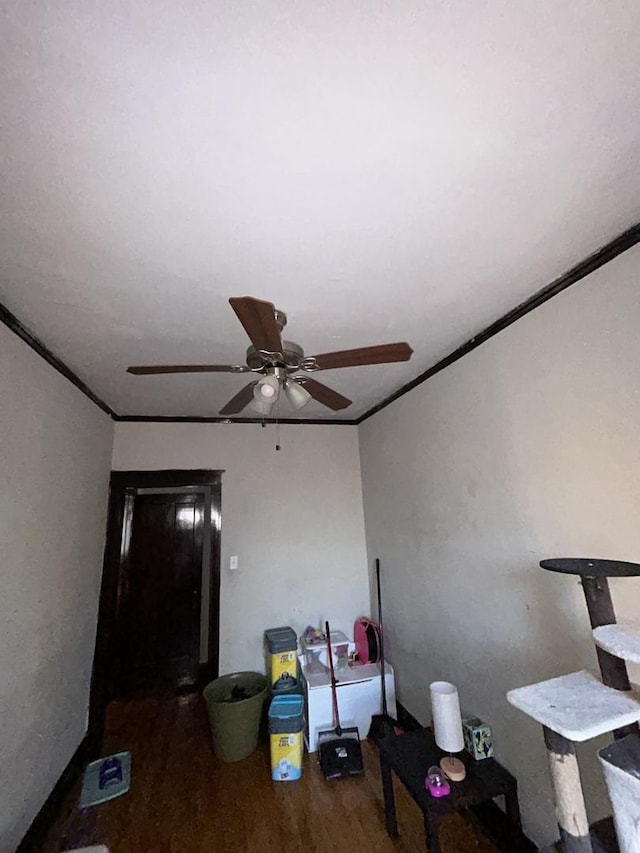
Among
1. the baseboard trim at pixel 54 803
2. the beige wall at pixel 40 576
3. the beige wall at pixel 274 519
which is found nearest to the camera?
the beige wall at pixel 40 576

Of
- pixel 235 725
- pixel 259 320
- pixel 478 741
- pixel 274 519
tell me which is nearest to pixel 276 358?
pixel 259 320

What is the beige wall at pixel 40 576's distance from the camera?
1.64 metres

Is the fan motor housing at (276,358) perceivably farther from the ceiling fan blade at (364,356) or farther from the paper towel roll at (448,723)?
the paper towel roll at (448,723)

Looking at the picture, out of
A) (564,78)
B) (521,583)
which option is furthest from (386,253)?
(521,583)

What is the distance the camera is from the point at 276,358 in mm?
1506

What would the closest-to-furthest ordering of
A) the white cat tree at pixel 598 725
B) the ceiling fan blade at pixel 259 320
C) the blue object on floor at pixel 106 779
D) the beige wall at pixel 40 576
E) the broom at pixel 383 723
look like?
1. the white cat tree at pixel 598 725
2. the ceiling fan blade at pixel 259 320
3. the beige wall at pixel 40 576
4. the blue object on floor at pixel 106 779
5. the broom at pixel 383 723

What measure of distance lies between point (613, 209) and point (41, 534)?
2.81 meters

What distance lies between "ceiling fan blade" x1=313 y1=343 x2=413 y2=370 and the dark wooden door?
281 cm

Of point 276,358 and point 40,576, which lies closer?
point 276,358

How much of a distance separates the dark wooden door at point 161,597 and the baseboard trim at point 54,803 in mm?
844

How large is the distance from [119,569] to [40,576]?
119 centimetres

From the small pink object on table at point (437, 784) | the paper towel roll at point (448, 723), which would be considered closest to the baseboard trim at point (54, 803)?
the small pink object on table at point (437, 784)

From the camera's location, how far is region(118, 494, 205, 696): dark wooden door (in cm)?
336

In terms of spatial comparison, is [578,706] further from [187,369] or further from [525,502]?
[187,369]
